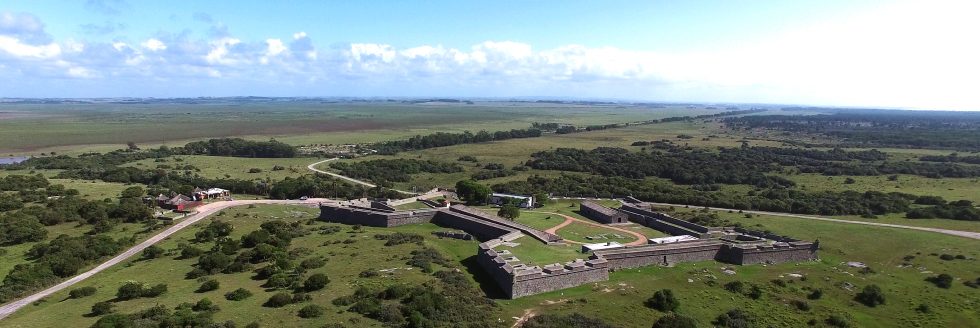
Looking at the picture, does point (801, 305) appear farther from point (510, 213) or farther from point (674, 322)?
point (510, 213)

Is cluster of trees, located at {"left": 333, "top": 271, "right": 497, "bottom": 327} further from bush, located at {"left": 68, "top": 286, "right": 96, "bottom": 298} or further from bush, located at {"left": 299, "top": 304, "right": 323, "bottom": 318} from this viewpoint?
bush, located at {"left": 68, "top": 286, "right": 96, "bottom": 298}

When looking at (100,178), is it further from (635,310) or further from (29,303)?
(635,310)

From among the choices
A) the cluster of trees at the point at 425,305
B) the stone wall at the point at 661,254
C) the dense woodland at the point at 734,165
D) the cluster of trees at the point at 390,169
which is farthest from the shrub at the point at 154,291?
the dense woodland at the point at 734,165

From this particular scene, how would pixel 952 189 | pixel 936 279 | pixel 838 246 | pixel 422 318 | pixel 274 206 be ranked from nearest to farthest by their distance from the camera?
pixel 422 318
pixel 936 279
pixel 838 246
pixel 274 206
pixel 952 189

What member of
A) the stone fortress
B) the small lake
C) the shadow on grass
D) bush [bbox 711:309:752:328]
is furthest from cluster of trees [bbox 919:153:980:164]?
the small lake

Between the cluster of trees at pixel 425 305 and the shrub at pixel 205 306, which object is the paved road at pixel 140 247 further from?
the cluster of trees at pixel 425 305

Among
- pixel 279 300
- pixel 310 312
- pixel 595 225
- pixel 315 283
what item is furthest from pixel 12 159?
pixel 595 225

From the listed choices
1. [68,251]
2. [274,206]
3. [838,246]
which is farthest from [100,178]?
[838,246]

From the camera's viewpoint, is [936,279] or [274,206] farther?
[274,206]
